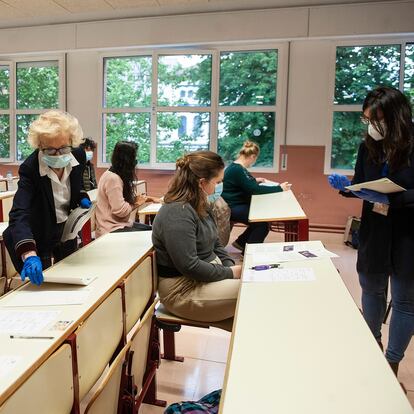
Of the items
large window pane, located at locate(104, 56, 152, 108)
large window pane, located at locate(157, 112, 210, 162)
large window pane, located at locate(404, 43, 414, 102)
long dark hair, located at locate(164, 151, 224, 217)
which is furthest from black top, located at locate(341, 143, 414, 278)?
large window pane, located at locate(104, 56, 152, 108)

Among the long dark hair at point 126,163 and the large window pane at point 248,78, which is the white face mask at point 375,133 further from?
the large window pane at point 248,78

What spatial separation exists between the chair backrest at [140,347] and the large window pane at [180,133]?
169 inches

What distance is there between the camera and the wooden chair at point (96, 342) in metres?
1.12

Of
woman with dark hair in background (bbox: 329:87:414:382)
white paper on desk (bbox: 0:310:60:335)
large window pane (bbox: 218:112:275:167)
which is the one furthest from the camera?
large window pane (bbox: 218:112:275:167)

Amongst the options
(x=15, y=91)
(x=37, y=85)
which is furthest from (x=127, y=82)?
(x=15, y=91)

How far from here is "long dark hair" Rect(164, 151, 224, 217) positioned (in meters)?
1.82

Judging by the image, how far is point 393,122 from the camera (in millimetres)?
1645

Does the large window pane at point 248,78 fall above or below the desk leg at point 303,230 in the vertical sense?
above

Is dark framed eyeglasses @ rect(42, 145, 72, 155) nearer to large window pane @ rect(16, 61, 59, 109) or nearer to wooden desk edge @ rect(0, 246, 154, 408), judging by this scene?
wooden desk edge @ rect(0, 246, 154, 408)

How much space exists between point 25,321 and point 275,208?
8.08 feet

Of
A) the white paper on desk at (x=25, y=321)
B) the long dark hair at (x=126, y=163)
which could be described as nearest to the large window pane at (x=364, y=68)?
the long dark hair at (x=126, y=163)

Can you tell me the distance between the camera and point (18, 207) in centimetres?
163

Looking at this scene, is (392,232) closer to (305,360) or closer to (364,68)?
(305,360)

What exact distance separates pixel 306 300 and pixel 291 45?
4675 millimetres
